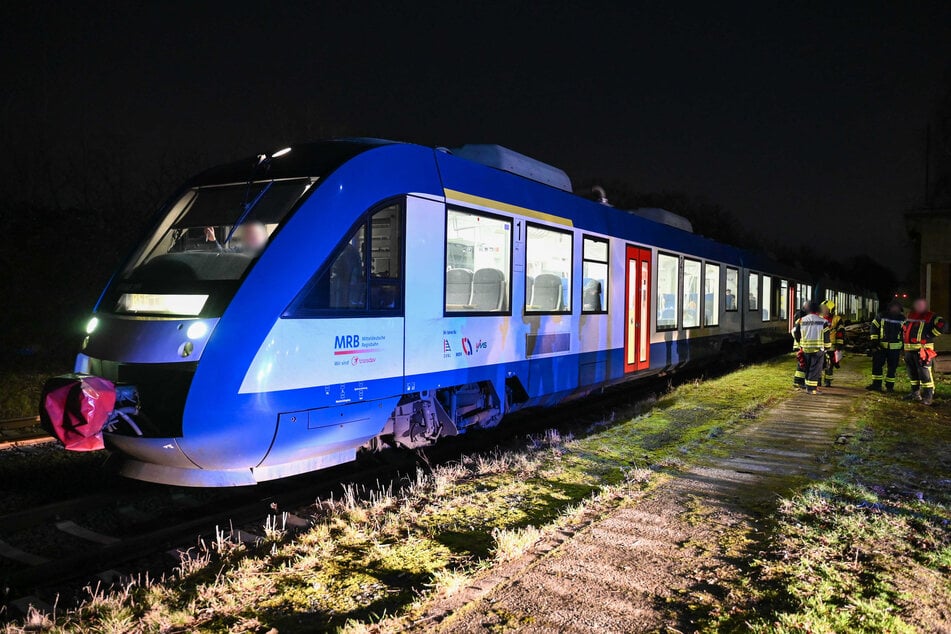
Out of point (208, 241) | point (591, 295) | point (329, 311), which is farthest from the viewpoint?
point (591, 295)

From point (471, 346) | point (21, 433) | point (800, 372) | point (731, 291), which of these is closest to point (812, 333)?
point (800, 372)

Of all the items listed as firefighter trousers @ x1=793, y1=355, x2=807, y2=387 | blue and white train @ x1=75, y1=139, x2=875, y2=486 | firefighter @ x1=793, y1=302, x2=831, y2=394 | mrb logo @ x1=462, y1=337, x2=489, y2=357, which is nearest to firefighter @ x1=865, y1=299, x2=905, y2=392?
firefighter @ x1=793, y1=302, x2=831, y2=394

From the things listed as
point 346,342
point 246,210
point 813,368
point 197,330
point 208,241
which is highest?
point 246,210

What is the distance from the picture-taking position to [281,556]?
4363 millimetres

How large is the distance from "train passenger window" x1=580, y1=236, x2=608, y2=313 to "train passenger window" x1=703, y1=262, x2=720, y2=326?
521 cm

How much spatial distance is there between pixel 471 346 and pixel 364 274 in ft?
5.78

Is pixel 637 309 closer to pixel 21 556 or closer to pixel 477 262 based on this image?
pixel 477 262

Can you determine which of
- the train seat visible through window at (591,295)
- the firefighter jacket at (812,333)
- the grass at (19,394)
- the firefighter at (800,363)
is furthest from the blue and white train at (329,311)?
the grass at (19,394)

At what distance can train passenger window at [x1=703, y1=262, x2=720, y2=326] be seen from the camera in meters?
14.6

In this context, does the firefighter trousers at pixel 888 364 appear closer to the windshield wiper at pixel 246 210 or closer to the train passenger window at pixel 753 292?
the train passenger window at pixel 753 292

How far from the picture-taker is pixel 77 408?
4.79 metres

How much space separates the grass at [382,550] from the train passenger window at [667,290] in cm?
498

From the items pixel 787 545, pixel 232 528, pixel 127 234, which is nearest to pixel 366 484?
pixel 232 528

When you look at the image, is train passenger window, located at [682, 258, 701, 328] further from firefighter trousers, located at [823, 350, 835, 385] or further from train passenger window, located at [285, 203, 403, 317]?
train passenger window, located at [285, 203, 403, 317]
